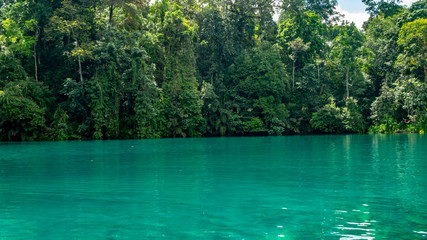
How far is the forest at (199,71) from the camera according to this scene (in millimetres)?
39625

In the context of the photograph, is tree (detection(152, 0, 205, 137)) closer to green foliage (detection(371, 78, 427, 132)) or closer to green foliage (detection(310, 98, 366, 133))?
green foliage (detection(310, 98, 366, 133))

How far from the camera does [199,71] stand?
181 feet

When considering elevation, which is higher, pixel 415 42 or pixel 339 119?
pixel 415 42

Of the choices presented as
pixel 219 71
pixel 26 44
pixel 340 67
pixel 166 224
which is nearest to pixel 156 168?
pixel 166 224

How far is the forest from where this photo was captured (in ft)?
130

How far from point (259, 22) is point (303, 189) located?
1991 inches

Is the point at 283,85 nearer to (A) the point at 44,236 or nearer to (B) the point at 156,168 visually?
(B) the point at 156,168

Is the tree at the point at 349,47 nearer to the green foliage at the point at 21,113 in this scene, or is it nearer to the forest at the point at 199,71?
the forest at the point at 199,71

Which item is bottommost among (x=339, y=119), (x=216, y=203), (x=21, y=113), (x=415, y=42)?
(x=216, y=203)

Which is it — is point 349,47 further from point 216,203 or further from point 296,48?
point 216,203

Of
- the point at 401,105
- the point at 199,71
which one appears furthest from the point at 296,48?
the point at 401,105

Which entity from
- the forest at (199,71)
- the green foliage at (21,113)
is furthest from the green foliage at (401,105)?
the green foliage at (21,113)

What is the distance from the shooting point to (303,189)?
10.1 metres

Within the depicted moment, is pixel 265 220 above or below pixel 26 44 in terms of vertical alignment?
below
